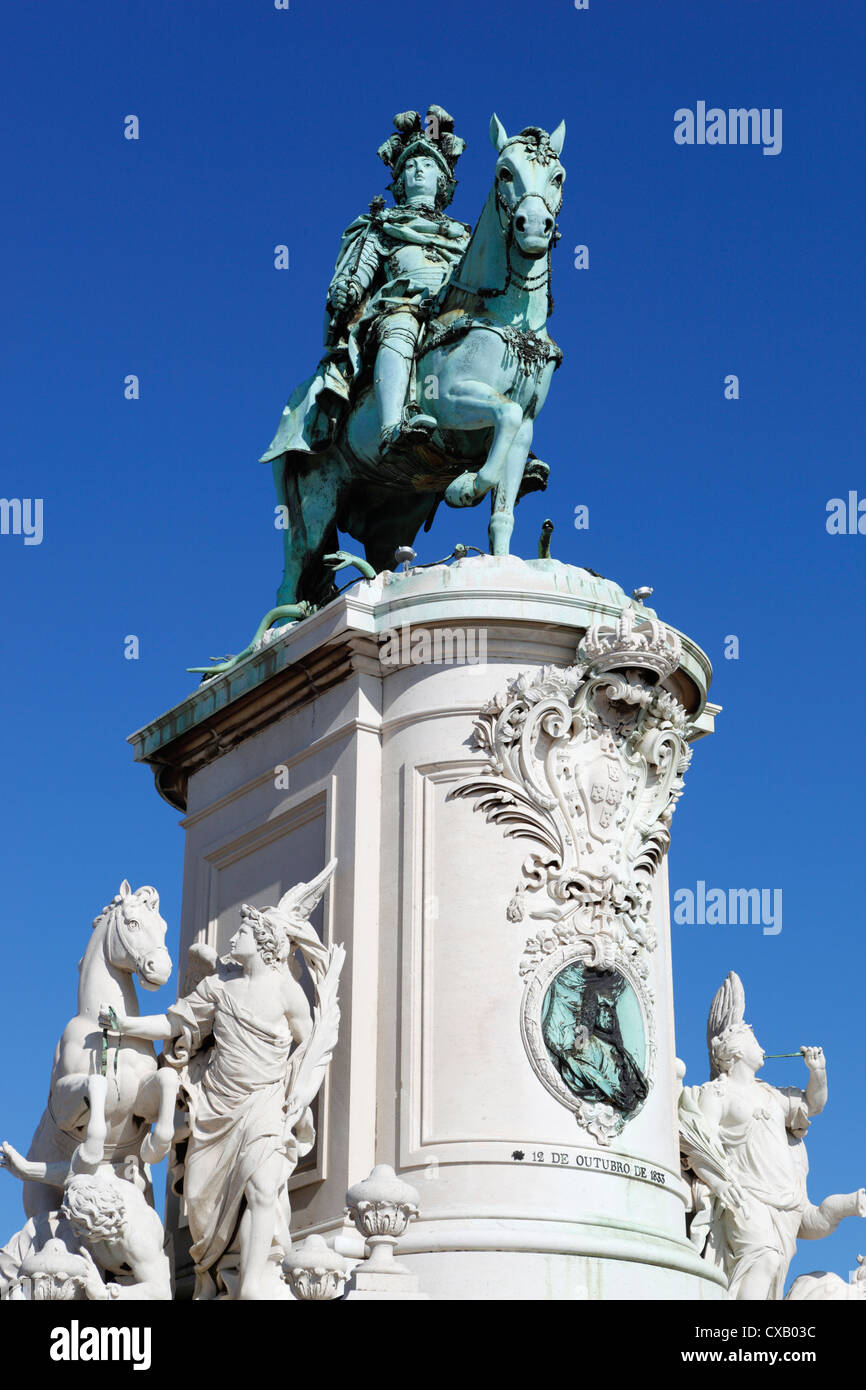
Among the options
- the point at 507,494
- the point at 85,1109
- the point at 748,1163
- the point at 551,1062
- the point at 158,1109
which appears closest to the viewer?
the point at 158,1109

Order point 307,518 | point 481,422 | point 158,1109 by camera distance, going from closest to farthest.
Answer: point 158,1109
point 481,422
point 307,518

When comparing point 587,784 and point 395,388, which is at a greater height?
point 395,388

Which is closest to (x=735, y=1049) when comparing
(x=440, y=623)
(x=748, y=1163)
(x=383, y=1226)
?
(x=748, y=1163)

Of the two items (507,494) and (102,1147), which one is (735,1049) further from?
(102,1147)

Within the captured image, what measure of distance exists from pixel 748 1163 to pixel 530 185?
8183 millimetres

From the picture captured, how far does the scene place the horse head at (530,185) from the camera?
1772 cm

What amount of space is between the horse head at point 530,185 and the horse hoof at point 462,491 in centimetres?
194

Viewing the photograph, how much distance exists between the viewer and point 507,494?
17.9m

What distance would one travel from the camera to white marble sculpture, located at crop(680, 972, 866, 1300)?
16.8 meters

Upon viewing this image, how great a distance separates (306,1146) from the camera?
50.8 ft

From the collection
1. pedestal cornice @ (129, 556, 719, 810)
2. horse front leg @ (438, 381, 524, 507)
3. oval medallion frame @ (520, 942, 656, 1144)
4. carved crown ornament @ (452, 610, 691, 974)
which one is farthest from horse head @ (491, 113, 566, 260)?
oval medallion frame @ (520, 942, 656, 1144)

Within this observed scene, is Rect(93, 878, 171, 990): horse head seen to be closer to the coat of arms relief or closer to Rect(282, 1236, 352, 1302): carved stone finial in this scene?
the coat of arms relief

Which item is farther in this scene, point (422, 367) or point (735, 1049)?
point (422, 367)

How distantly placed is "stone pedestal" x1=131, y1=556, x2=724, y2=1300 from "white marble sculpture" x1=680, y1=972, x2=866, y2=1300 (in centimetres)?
58
